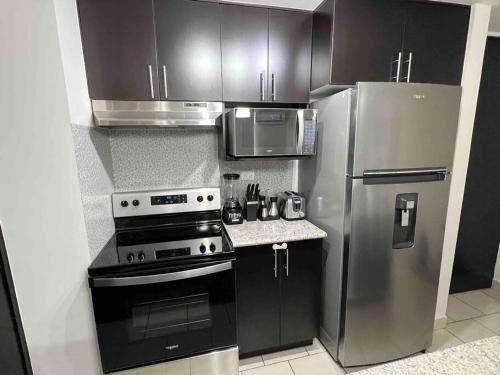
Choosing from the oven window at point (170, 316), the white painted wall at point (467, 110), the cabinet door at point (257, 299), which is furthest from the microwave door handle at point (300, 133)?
the white painted wall at point (467, 110)

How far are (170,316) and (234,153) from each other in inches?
38.8

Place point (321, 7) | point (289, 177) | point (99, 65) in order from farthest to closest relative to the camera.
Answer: point (289, 177)
point (321, 7)
point (99, 65)

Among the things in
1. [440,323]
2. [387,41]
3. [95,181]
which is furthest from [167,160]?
[440,323]

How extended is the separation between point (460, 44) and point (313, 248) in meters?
1.64

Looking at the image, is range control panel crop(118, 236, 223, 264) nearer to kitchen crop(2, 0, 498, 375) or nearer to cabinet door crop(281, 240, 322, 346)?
kitchen crop(2, 0, 498, 375)

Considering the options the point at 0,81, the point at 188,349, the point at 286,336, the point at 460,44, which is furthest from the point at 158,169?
the point at 460,44

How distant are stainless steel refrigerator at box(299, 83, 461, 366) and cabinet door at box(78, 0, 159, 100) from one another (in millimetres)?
1087

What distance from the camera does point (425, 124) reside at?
1.41 meters

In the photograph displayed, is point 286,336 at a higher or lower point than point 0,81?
lower

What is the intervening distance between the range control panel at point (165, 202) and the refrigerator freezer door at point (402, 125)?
0.99 meters

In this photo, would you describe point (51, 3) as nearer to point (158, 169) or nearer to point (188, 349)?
point (158, 169)

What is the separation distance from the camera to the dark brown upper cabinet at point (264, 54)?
1.52 m

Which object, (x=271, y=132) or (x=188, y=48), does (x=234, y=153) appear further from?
(x=188, y=48)

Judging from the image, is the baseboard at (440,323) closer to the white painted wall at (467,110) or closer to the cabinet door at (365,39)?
the white painted wall at (467,110)
